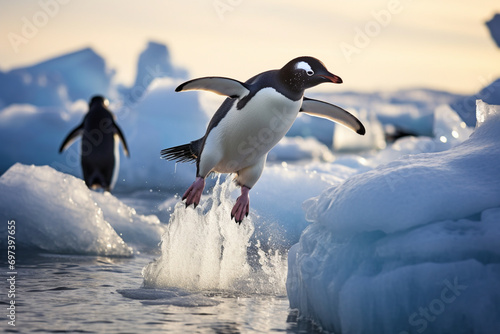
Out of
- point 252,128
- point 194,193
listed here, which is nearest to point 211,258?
point 194,193

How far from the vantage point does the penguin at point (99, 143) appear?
31.1 feet

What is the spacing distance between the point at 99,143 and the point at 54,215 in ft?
10.8

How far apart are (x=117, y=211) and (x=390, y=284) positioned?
4.89 meters

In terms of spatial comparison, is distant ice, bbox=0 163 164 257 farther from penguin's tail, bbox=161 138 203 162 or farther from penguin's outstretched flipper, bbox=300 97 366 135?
penguin's outstretched flipper, bbox=300 97 366 135

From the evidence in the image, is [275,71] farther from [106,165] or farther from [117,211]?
[106,165]

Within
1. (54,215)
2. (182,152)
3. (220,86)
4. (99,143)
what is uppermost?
(99,143)

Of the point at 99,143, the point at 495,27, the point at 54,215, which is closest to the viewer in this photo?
the point at 54,215

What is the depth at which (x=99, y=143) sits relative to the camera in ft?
31.2

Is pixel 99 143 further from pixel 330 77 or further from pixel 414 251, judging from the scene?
pixel 414 251

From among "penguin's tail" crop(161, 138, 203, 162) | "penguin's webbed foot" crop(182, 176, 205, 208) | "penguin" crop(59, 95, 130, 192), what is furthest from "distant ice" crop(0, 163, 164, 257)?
"penguin" crop(59, 95, 130, 192)

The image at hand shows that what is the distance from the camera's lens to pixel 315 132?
104 ft

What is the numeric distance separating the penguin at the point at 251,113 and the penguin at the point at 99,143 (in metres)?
5.31

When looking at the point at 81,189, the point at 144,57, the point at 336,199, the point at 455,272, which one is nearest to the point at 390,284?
the point at 455,272

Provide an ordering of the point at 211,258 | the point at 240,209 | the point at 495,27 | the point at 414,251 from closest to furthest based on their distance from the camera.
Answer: the point at 414,251
the point at 240,209
the point at 211,258
the point at 495,27
